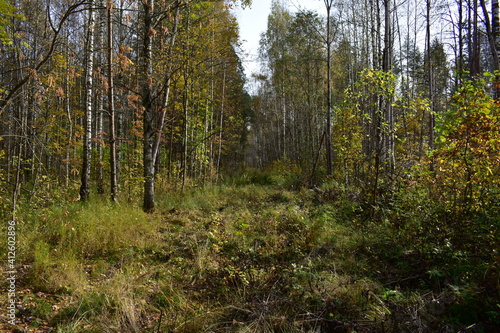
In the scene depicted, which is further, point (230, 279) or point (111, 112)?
point (111, 112)

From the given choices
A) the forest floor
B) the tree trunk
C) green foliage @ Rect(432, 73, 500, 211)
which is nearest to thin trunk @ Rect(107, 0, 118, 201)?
the tree trunk

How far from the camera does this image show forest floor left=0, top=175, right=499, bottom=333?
8.45 feet

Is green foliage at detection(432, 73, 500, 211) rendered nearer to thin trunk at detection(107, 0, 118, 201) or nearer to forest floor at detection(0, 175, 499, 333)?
forest floor at detection(0, 175, 499, 333)

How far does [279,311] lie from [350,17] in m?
19.2

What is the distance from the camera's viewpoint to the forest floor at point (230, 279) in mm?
2576

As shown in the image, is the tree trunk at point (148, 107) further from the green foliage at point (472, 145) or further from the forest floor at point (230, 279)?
the green foliage at point (472, 145)

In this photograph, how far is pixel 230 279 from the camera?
347cm

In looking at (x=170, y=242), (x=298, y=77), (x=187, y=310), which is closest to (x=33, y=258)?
(x=170, y=242)

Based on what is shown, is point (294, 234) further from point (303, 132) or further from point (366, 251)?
point (303, 132)

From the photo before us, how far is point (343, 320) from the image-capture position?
2.63m

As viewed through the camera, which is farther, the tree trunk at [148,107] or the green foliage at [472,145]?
the tree trunk at [148,107]

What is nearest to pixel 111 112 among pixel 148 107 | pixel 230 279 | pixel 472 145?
pixel 148 107

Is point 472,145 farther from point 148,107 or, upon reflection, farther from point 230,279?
point 148,107

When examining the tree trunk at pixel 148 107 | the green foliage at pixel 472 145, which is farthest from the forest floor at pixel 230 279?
the green foliage at pixel 472 145
